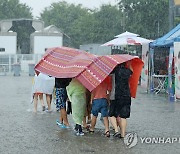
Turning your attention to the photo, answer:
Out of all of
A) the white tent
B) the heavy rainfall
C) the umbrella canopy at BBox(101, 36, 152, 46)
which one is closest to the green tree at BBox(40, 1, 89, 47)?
the white tent

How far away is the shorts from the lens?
8.90 meters

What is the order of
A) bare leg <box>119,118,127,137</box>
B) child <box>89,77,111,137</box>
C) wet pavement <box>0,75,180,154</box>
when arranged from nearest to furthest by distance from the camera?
wet pavement <box>0,75,180,154</box>
bare leg <box>119,118,127,137</box>
child <box>89,77,111,137</box>

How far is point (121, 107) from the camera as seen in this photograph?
895 centimetres

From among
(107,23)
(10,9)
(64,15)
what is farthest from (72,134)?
(64,15)

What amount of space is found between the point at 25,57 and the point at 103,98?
32.2 metres

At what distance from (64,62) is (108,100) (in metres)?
1.20

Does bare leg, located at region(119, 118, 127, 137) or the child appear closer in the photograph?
bare leg, located at region(119, 118, 127, 137)

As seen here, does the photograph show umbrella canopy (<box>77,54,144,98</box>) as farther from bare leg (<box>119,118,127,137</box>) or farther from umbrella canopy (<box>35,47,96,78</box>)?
bare leg (<box>119,118,127,137</box>)

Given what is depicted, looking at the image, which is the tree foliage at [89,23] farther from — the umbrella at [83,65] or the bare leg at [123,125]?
the bare leg at [123,125]

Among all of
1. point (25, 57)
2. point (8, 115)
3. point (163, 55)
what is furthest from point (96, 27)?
point (8, 115)

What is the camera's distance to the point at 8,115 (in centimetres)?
1205

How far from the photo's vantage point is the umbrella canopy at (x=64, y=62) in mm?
9000

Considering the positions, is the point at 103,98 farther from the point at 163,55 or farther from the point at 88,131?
the point at 163,55

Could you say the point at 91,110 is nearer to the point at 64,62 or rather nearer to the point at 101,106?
the point at 101,106
